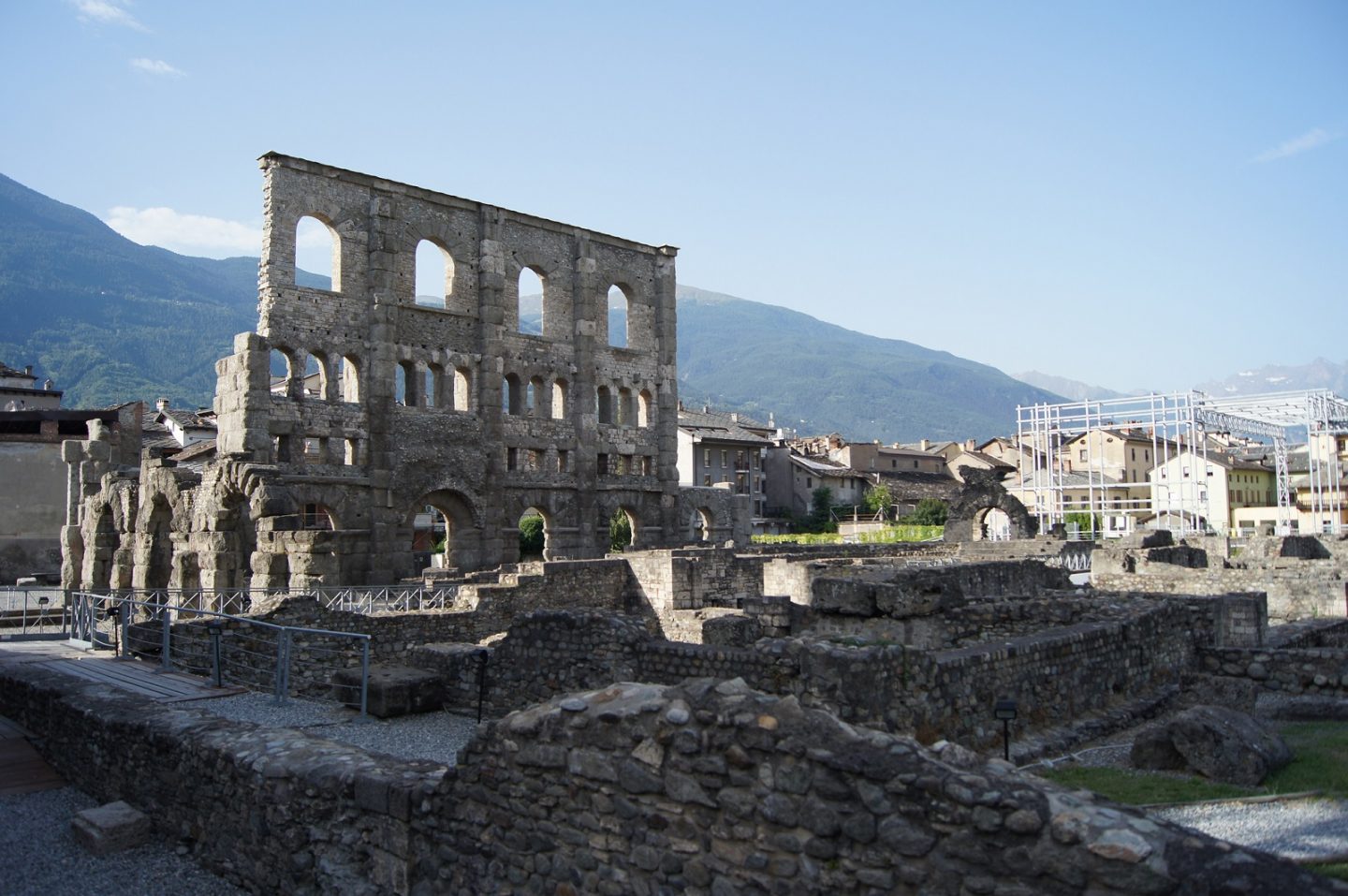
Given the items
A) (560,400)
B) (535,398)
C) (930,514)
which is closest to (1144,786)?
(535,398)

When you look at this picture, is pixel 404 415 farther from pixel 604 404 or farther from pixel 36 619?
pixel 36 619

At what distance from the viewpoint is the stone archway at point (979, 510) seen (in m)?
50.0

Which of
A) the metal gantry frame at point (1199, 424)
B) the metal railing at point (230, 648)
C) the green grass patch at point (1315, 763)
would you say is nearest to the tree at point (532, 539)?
the metal gantry frame at point (1199, 424)

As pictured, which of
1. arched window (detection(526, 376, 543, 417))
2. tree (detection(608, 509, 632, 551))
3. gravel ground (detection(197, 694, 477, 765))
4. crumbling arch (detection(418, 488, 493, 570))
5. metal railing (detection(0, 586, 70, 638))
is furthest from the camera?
tree (detection(608, 509, 632, 551))

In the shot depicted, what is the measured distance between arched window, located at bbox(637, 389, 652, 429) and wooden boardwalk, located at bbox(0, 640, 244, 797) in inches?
1199

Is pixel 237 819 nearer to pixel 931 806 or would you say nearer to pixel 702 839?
pixel 702 839

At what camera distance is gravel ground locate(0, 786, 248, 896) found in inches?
331

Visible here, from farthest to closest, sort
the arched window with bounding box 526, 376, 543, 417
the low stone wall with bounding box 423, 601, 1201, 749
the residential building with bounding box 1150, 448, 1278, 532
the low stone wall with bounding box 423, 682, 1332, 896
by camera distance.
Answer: the residential building with bounding box 1150, 448, 1278, 532 → the arched window with bounding box 526, 376, 543, 417 → the low stone wall with bounding box 423, 601, 1201, 749 → the low stone wall with bounding box 423, 682, 1332, 896

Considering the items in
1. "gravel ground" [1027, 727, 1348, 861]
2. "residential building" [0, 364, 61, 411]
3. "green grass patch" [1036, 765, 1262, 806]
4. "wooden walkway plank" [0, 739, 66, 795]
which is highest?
"residential building" [0, 364, 61, 411]

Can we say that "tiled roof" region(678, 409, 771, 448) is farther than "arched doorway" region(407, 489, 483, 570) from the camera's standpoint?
Yes

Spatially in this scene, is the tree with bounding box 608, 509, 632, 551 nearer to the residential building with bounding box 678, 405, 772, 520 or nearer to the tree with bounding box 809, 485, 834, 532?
the residential building with bounding box 678, 405, 772, 520

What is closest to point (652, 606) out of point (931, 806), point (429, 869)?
point (429, 869)

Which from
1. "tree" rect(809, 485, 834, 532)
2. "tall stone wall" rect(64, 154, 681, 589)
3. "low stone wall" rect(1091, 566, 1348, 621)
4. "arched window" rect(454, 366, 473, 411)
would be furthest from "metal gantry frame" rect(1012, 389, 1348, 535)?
"arched window" rect(454, 366, 473, 411)

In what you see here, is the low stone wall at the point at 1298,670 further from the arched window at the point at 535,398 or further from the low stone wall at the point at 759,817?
the arched window at the point at 535,398
